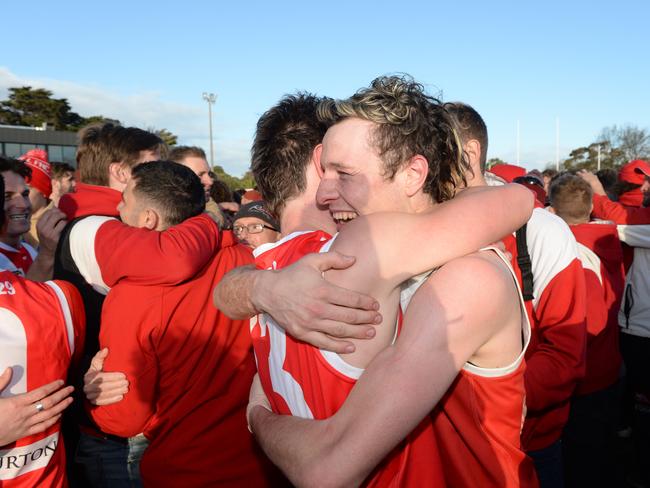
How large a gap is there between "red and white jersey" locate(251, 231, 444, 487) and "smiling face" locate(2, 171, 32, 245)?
3.11m

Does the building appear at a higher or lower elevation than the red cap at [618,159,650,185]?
higher

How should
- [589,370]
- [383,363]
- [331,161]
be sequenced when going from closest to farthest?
[383,363], [331,161], [589,370]

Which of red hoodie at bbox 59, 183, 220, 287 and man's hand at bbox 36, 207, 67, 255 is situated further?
man's hand at bbox 36, 207, 67, 255

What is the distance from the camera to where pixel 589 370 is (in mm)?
3986

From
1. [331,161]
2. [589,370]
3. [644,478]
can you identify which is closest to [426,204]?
[331,161]

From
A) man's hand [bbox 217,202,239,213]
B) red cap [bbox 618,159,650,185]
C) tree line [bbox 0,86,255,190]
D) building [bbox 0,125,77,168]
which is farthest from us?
tree line [bbox 0,86,255,190]

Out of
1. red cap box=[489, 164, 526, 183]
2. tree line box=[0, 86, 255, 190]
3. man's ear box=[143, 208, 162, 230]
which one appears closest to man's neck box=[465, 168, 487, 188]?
man's ear box=[143, 208, 162, 230]

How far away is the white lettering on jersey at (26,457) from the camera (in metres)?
2.01

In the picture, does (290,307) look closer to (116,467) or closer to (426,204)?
(426,204)

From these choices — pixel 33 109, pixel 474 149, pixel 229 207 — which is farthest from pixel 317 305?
pixel 33 109

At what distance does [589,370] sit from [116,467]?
10.6 feet

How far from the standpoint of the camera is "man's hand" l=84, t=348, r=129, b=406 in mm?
2301

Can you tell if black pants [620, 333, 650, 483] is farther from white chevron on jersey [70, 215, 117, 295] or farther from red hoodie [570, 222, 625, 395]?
white chevron on jersey [70, 215, 117, 295]

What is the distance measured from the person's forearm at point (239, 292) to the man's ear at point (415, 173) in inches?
20.6
